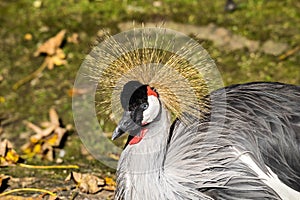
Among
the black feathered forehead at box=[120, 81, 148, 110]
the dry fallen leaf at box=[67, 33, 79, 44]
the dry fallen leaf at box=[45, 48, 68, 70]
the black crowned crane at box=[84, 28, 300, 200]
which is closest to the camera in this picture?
the black feathered forehead at box=[120, 81, 148, 110]

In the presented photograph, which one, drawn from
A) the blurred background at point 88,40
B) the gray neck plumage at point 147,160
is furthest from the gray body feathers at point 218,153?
the blurred background at point 88,40

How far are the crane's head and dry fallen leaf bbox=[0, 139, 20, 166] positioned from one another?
92 centimetres

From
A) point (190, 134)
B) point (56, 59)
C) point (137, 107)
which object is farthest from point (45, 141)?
point (137, 107)

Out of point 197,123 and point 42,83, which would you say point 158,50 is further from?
point 42,83

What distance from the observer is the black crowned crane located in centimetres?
209

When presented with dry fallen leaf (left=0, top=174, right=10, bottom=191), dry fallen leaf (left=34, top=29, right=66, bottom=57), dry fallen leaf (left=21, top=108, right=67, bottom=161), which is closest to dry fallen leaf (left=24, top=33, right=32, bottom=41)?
dry fallen leaf (left=34, top=29, right=66, bottom=57)

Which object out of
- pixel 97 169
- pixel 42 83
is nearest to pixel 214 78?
pixel 97 169

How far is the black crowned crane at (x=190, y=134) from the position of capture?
2092 mm

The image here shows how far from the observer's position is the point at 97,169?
2.81m

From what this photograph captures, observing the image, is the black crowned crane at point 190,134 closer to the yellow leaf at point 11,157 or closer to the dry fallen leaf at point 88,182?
the dry fallen leaf at point 88,182

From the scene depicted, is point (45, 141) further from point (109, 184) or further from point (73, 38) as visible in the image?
point (73, 38)

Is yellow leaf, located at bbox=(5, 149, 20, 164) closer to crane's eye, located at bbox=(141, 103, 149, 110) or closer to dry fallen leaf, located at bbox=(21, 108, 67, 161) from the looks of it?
dry fallen leaf, located at bbox=(21, 108, 67, 161)

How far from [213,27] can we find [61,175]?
56.8 inches

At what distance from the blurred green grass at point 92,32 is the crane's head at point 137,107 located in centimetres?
122
